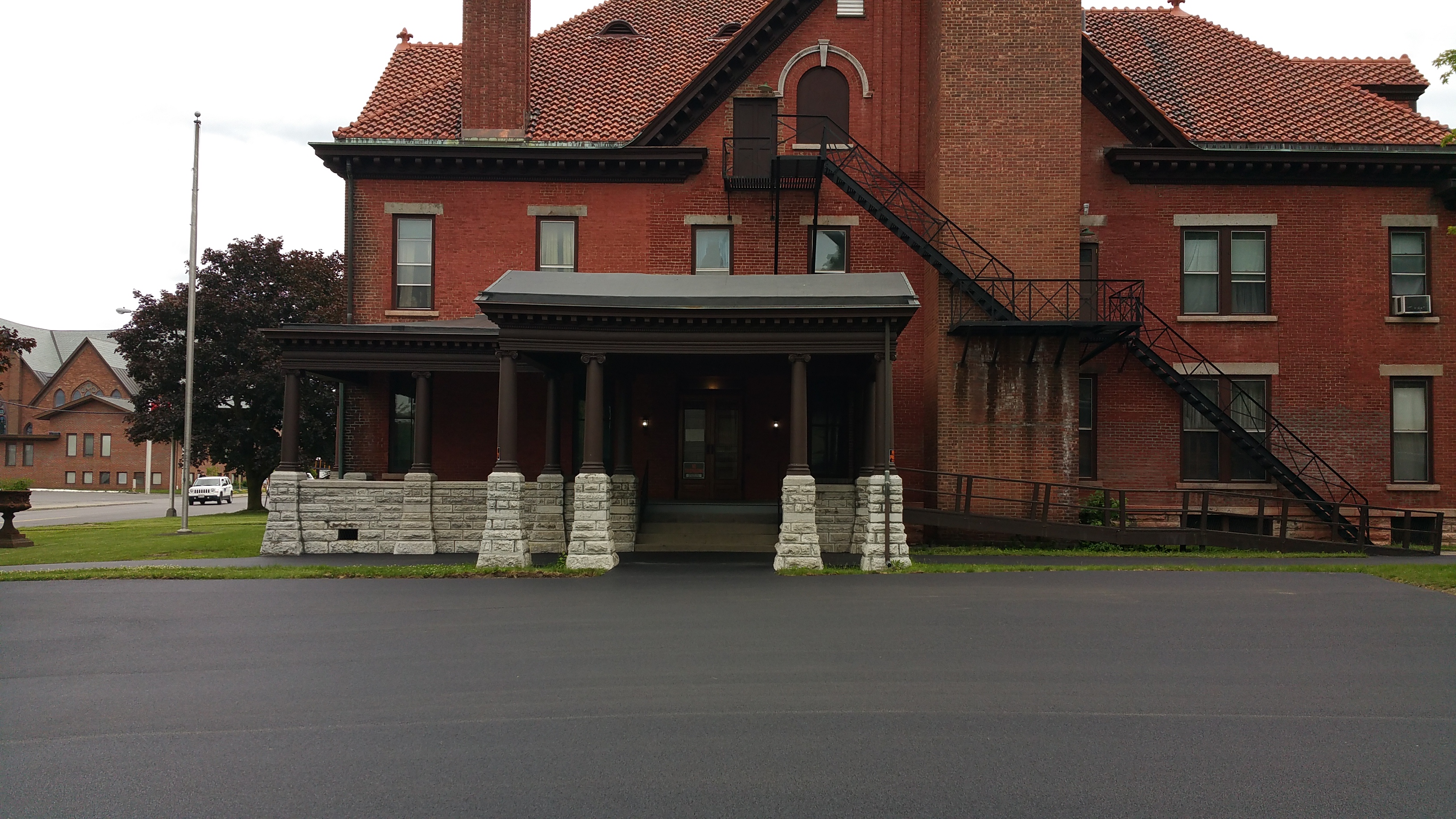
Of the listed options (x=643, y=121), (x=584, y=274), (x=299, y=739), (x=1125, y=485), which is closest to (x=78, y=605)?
(x=299, y=739)

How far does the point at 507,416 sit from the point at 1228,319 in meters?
17.4

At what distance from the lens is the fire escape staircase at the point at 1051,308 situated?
19.1 metres

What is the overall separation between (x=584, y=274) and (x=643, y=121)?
647 centimetres

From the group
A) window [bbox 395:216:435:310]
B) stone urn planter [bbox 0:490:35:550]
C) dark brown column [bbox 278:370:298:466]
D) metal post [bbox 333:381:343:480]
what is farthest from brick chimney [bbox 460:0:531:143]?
stone urn planter [bbox 0:490:35:550]

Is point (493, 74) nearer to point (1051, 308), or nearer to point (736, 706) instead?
point (1051, 308)

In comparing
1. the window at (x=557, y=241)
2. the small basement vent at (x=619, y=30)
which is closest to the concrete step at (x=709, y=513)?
the window at (x=557, y=241)

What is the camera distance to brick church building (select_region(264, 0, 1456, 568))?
65.3ft

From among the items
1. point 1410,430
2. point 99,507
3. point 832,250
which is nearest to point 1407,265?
point 1410,430

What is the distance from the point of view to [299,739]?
21.5ft

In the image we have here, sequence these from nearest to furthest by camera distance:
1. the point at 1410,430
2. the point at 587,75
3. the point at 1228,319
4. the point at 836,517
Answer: the point at 836,517 → the point at 1228,319 → the point at 1410,430 → the point at 587,75

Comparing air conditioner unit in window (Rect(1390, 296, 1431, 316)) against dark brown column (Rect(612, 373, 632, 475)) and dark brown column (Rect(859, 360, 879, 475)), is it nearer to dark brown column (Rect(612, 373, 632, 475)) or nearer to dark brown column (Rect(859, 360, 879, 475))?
dark brown column (Rect(859, 360, 879, 475))

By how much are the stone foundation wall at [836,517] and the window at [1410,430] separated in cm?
1409

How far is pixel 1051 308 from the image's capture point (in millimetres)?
19797

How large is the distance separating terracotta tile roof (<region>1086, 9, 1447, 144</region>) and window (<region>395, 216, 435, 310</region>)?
18017mm
